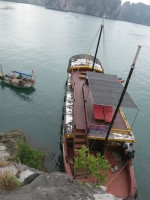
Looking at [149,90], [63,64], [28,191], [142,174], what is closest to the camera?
[28,191]

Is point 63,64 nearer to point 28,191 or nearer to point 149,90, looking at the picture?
point 149,90

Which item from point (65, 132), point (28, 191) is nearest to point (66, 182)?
point (28, 191)

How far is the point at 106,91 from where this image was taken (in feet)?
57.1

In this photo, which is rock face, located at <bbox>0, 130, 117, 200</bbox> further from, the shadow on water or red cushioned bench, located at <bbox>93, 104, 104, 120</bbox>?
the shadow on water

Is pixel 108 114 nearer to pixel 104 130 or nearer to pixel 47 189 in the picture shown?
pixel 104 130

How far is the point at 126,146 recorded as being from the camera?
17422 mm

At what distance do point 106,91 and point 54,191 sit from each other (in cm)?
→ 1101

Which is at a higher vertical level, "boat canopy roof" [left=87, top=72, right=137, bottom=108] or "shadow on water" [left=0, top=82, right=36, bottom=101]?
"boat canopy roof" [left=87, top=72, right=137, bottom=108]

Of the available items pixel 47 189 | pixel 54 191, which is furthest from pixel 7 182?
pixel 54 191

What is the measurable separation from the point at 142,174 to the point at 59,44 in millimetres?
62427

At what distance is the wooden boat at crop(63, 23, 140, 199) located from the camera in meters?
15.0

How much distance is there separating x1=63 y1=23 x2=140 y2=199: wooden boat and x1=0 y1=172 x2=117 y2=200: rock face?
4.57 meters

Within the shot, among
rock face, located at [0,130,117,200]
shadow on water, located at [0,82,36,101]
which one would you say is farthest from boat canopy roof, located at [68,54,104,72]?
Answer: rock face, located at [0,130,117,200]

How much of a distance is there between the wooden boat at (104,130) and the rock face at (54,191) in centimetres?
457
